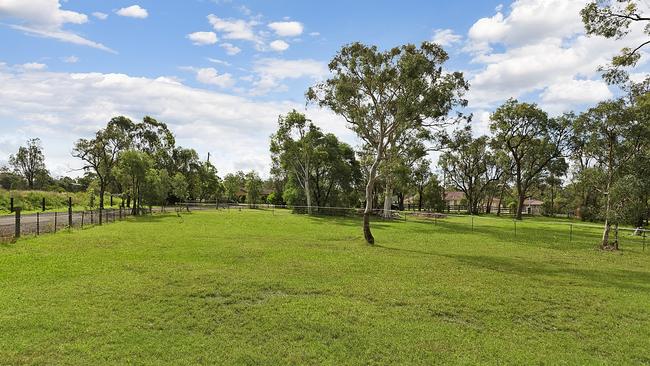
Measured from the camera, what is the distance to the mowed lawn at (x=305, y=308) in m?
7.11

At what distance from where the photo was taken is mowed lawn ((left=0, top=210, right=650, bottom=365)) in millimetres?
7109

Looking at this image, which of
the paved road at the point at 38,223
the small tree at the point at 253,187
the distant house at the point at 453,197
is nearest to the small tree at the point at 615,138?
the paved road at the point at 38,223

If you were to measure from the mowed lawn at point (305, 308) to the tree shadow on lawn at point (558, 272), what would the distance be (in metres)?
0.09

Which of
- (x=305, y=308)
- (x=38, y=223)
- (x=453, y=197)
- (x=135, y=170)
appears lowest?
(x=305, y=308)

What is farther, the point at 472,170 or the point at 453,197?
the point at 453,197

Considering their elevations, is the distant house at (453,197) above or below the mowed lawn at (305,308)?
above

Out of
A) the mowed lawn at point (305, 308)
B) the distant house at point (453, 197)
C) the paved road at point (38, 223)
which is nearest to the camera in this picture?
the mowed lawn at point (305, 308)

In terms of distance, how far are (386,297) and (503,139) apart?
184 ft

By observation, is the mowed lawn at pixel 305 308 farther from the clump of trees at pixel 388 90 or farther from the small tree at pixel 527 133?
the small tree at pixel 527 133

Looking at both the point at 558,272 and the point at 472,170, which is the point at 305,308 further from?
the point at 472,170

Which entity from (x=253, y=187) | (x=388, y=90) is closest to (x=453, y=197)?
(x=253, y=187)

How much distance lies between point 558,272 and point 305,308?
11.2 metres

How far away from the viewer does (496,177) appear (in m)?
78.8

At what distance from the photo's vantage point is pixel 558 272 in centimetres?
1584
